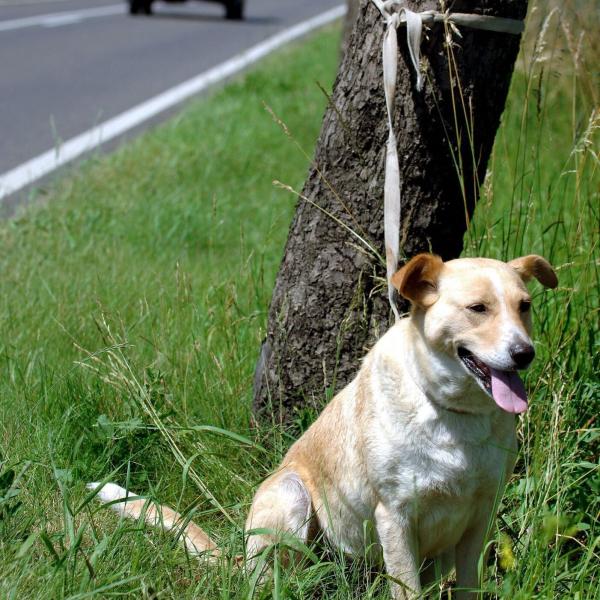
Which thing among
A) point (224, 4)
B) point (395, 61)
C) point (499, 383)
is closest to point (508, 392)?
point (499, 383)

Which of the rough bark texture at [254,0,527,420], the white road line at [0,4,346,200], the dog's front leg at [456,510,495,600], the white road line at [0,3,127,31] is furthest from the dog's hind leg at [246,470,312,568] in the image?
the white road line at [0,3,127,31]

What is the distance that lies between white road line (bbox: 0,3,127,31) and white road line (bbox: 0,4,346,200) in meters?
3.77

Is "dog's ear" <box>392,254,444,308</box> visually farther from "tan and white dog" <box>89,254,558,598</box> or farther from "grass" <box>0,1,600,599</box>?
"grass" <box>0,1,600,599</box>

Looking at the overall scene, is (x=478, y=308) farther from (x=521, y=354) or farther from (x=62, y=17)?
(x=62, y=17)

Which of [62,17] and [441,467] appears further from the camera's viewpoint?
[62,17]

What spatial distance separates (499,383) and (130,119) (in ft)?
26.1

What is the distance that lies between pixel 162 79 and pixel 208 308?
8.74 m

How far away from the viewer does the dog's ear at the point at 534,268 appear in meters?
3.06

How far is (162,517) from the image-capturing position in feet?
10.0

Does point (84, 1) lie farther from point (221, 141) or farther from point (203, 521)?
point (203, 521)

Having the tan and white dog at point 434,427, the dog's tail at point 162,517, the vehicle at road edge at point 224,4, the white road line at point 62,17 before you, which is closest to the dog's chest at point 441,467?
the tan and white dog at point 434,427

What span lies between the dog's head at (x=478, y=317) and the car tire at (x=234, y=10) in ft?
60.6

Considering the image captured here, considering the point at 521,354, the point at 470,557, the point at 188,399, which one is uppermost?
the point at 521,354

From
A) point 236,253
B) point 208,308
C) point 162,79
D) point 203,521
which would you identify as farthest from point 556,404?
point 162,79
